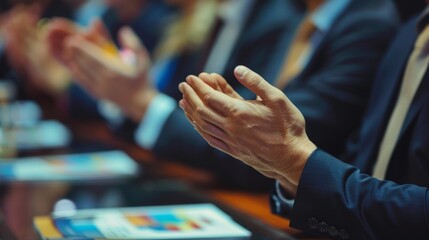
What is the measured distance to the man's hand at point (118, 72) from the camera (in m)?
1.99

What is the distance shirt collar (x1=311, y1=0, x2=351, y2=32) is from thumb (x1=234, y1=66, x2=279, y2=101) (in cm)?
69

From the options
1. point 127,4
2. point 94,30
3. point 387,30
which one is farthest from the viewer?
point 127,4

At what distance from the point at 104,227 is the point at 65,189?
0.43 meters

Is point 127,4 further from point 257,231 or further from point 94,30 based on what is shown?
point 257,231

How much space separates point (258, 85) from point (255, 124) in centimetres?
5

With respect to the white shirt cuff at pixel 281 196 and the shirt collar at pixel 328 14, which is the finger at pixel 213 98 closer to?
the white shirt cuff at pixel 281 196

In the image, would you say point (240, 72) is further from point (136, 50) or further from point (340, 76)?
point (136, 50)

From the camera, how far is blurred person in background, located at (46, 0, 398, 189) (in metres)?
1.56

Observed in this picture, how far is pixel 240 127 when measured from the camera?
3.38 feet

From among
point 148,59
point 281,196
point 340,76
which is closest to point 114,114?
point 148,59

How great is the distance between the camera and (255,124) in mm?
1021

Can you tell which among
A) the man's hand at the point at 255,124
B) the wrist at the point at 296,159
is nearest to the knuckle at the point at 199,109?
the man's hand at the point at 255,124

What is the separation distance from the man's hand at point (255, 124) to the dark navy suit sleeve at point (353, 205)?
0.10 ft

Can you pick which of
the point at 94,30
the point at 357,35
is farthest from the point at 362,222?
the point at 94,30
